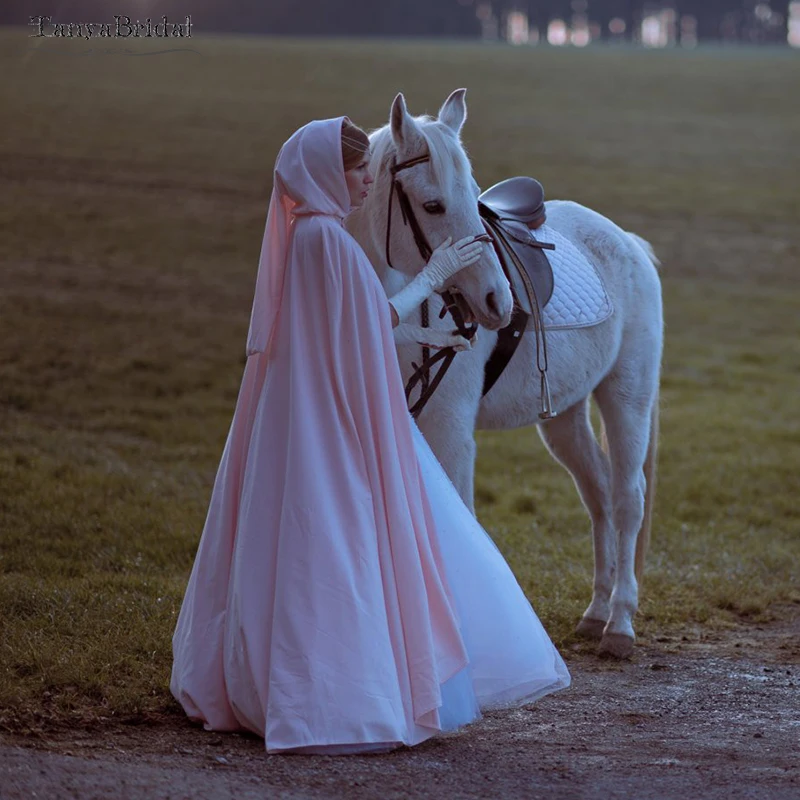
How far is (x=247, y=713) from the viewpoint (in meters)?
4.25

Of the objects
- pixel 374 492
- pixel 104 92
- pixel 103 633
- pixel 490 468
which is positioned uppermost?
pixel 104 92

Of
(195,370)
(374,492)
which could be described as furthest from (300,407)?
(195,370)

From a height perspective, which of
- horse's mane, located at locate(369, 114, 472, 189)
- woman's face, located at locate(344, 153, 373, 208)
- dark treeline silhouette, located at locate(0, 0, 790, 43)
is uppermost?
dark treeline silhouette, located at locate(0, 0, 790, 43)

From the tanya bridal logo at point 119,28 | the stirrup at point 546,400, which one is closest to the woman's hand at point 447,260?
the stirrup at point 546,400

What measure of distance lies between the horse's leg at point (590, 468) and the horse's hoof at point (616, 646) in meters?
0.58

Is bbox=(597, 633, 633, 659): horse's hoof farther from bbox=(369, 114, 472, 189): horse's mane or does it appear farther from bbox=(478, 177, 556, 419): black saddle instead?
bbox=(369, 114, 472, 189): horse's mane

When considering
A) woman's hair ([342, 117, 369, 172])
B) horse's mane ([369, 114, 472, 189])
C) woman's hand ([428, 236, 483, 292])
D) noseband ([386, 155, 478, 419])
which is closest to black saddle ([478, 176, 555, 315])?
noseband ([386, 155, 478, 419])

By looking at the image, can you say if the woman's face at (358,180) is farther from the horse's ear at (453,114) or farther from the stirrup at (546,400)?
the stirrup at (546,400)

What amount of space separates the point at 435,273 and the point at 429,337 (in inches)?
9.6

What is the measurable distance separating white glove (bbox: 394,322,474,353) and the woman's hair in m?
0.62

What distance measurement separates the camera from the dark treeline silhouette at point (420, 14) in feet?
36.6

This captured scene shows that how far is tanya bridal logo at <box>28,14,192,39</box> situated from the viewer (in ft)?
27.2

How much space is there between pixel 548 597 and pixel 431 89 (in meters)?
28.3

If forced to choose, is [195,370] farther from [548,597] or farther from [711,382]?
[548,597]
